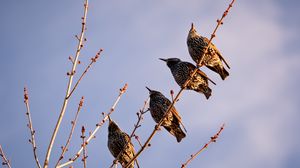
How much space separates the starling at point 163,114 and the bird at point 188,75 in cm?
50

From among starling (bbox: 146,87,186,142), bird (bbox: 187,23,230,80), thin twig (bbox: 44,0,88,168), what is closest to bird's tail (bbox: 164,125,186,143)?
starling (bbox: 146,87,186,142)

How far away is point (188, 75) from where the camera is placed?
7969 millimetres

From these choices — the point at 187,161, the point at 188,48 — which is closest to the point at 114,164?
the point at 187,161

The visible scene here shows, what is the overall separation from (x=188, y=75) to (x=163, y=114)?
2.88 ft

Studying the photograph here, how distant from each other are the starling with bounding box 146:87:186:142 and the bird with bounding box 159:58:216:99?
0.50 meters

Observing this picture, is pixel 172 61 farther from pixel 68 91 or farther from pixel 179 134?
pixel 68 91

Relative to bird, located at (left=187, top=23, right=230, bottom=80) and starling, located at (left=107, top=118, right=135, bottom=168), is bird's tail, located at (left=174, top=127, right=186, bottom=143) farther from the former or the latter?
bird, located at (left=187, top=23, right=230, bottom=80)

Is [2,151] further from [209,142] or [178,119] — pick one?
[178,119]

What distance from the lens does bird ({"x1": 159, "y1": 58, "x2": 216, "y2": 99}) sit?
8.02 m

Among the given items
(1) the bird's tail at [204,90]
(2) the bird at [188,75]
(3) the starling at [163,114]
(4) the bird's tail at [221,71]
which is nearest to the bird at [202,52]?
(4) the bird's tail at [221,71]

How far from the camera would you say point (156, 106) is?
327 inches

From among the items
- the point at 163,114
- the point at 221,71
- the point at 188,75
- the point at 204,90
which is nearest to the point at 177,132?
the point at 163,114

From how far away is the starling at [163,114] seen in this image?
25.4 ft

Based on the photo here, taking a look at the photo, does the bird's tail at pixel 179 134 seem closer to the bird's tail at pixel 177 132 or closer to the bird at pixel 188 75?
the bird's tail at pixel 177 132
